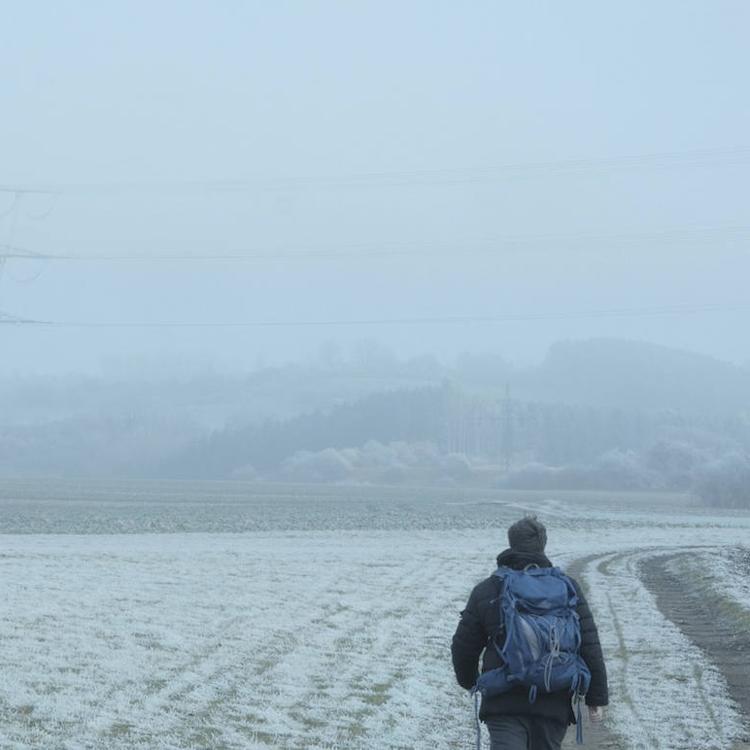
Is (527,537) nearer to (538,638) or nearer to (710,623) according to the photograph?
(538,638)

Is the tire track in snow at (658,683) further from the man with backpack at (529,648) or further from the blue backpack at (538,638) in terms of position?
the blue backpack at (538,638)

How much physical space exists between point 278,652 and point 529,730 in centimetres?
960

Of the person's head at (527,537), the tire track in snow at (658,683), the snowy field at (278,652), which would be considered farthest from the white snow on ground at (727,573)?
the person's head at (527,537)

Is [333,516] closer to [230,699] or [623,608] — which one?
[623,608]

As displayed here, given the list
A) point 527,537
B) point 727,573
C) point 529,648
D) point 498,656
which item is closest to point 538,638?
point 529,648

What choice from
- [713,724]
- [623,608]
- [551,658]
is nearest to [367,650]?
[713,724]

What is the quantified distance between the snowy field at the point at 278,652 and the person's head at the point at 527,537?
416 cm

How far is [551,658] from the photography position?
24.7 feet

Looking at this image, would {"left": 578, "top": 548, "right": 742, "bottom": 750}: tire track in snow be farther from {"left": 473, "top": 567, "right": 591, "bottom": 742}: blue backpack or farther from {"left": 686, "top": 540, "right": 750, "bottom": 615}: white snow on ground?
{"left": 473, "top": 567, "right": 591, "bottom": 742}: blue backpack

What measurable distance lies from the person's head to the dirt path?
17.3 ft

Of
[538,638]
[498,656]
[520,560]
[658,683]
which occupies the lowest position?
[658,683]

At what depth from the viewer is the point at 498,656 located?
7.69 meters

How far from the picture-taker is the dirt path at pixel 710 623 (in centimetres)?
1603

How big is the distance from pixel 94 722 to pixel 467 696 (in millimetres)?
4261
